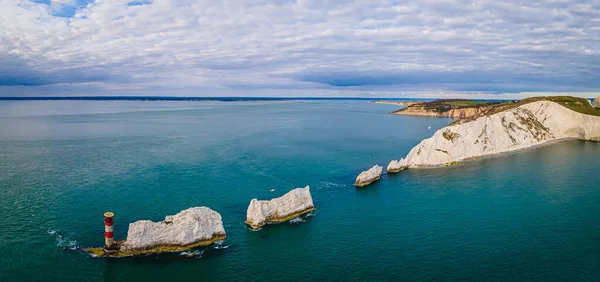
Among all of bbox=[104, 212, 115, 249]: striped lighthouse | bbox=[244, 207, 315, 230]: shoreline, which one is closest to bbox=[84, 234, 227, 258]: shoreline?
bbox=[104, 212, 115, 249]: striped lighthouse

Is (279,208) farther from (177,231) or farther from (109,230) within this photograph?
(109,230)

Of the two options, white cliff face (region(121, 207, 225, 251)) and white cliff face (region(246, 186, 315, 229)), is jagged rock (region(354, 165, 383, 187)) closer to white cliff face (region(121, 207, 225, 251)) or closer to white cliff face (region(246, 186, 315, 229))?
white cliff face (region(246, 186, 315, 229))

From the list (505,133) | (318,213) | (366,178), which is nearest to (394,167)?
(366,178)

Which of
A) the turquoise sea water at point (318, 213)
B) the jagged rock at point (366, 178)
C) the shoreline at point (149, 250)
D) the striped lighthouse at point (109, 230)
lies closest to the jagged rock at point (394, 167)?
the turquoise sea water at point (318, 213)

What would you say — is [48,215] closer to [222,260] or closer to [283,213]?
[222,260]

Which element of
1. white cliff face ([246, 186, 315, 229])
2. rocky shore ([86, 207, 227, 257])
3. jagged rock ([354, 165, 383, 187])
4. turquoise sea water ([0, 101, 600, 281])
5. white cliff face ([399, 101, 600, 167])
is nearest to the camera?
turquoise sea water ([0, 101, 600, 281])

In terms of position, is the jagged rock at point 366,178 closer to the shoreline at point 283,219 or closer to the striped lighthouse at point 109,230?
the shoreline at point 283,219

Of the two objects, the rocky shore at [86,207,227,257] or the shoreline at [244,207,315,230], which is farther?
the shoreline at [244,207,315,230]
